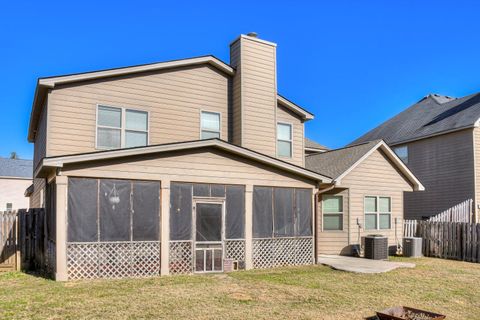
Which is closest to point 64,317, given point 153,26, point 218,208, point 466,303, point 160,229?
point 160,229

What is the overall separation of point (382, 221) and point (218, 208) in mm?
8445

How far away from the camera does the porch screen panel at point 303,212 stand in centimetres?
1524

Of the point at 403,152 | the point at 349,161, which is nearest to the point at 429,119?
the point at 403,152

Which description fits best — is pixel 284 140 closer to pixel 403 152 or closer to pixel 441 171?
pixel 441 171

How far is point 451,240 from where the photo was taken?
58.5 ft

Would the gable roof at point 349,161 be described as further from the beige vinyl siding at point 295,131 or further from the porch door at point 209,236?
the porch door at point 209,236

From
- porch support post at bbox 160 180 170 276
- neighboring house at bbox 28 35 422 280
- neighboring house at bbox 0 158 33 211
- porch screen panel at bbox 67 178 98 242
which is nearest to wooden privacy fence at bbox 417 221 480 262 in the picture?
neighboring house at bbox 28 35 422 280

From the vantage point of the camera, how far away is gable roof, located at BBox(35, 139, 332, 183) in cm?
1144

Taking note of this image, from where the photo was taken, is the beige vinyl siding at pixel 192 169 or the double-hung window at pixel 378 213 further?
the double-hung window at pixel 378 213

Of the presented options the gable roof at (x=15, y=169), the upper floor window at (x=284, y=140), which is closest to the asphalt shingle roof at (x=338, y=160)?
the upper floor window at (x=284, y=140)

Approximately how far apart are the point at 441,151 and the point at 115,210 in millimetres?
18552

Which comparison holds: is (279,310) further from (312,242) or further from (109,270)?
(312,242)

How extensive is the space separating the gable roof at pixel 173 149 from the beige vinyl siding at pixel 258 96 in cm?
221

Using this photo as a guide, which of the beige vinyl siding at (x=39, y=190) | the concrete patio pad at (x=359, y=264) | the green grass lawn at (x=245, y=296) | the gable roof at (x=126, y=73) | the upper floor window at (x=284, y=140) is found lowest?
the concrete patio pad at (x=359, y=264)
